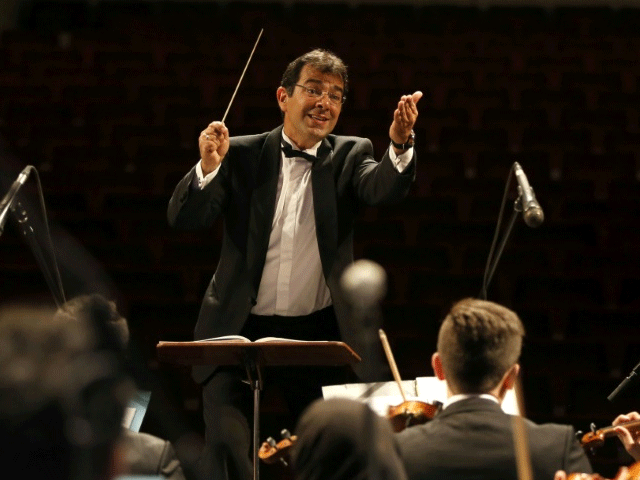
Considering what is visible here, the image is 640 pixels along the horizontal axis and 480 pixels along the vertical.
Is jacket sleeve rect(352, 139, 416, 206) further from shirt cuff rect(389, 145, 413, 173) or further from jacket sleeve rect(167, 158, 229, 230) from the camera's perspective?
jacket sleeve rect(167, 158, 229, 230)

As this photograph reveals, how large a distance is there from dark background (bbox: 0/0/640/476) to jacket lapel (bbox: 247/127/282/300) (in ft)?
2.49

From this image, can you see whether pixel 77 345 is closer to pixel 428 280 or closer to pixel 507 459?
pixel 507 459

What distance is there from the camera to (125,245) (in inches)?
193

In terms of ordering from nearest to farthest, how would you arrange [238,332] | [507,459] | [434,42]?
[507,459] → [238,332] → [434,42]

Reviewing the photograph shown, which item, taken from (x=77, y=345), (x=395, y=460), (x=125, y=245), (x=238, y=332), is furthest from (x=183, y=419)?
(x=77, y=345)

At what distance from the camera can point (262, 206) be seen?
2953 millimetres

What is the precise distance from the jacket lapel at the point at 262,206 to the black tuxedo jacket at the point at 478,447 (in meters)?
1.21

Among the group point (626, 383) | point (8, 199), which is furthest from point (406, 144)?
point (8, 199)

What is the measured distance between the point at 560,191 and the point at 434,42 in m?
2.11

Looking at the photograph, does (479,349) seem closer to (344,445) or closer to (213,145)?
(344,445)

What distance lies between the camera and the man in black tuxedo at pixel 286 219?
2783 millimetres

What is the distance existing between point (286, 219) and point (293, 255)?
0.38ft

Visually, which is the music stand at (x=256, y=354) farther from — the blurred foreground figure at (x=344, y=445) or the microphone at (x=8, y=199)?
the blurred foreground figure at (x=344, y=445)

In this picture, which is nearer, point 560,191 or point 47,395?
point 47,395
